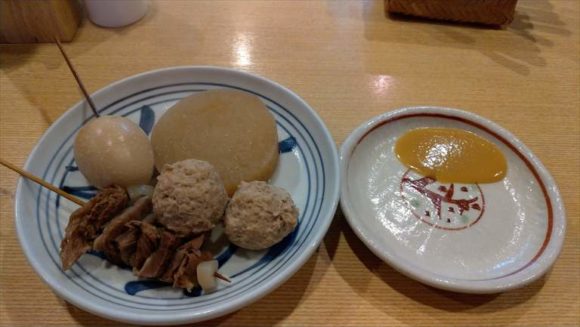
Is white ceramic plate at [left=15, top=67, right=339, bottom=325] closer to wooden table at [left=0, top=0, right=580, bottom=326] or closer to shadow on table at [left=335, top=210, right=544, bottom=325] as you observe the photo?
wooden table at [left=0, top=0, right=580, bottom=326]

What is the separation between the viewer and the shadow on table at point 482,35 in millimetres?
2025

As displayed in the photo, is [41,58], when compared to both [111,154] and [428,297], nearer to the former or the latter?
[111,154]

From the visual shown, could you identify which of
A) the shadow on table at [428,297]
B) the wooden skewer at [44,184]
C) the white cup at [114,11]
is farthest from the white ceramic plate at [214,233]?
the white cup at [114,11]

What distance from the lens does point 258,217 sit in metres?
1.08

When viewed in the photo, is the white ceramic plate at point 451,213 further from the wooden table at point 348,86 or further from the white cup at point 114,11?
the white cup at point 114,11

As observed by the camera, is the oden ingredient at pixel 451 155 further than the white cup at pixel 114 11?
No

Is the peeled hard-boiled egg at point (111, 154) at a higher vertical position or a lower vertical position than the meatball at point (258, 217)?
higher

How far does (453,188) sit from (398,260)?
42cm

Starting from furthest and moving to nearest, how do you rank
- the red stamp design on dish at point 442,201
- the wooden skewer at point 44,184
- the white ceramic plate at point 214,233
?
the red stamp design on dish at point 442,201
the wooden skewer at point 44,184
the white ceramic plate at point 214,233

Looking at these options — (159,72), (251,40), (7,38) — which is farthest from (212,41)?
(7,38)

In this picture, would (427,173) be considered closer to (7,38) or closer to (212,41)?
(212,41)

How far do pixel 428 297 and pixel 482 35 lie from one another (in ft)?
4.97

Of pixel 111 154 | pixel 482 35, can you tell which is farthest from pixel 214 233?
pixel 482 35

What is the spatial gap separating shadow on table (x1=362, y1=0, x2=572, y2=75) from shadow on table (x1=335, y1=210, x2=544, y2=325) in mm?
1076
